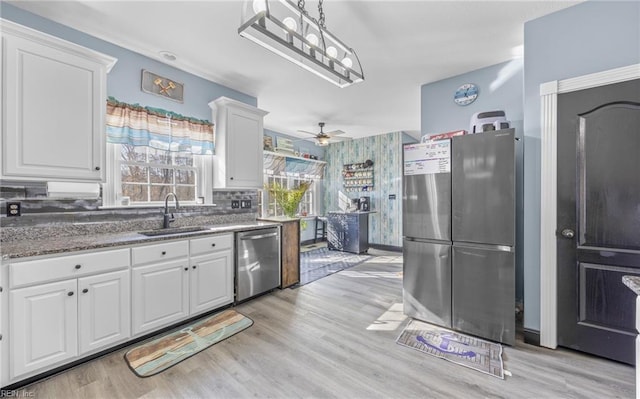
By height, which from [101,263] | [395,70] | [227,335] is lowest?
[227,335]

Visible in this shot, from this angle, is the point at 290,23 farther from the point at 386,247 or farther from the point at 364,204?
the point at 386,247

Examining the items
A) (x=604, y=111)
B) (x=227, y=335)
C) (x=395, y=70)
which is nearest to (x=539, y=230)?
(x=604, y=111)

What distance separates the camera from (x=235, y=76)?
3262 millimetres

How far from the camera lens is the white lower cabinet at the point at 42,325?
1.67 m

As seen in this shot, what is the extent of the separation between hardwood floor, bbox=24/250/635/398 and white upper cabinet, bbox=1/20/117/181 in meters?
1.49

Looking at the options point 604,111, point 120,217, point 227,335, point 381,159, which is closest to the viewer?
point 604,111

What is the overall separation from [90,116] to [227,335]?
7.05 feet

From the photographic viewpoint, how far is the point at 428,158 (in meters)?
2.56

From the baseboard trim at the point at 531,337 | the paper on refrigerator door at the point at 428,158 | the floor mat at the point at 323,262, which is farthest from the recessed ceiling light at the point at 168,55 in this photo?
the baseboard trim at the point at 531,337

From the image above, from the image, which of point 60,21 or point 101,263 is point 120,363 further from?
point 60,21

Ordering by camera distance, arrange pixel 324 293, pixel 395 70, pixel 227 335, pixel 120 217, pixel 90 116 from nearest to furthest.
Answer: pixel 90 116 → pixel 227 335 → pixel 120 217 → pixel 395 70 → pixel 324 293

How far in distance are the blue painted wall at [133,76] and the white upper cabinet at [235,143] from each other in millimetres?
202

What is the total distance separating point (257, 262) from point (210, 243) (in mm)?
A: 665

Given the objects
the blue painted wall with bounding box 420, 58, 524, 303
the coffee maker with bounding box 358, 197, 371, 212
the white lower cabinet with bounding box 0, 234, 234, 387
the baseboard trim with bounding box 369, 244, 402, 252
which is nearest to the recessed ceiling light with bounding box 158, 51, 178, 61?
the white lower cabinet with bounding box 0, 234, 234, 387
